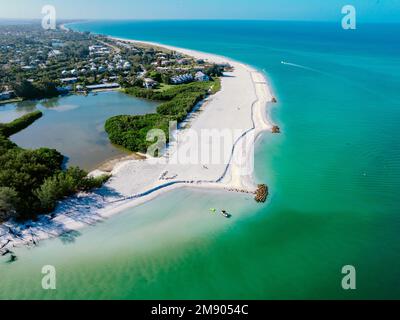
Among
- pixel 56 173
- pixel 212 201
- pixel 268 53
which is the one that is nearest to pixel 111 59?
pixel 268 53

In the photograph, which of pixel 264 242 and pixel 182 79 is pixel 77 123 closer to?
pixel 182 79

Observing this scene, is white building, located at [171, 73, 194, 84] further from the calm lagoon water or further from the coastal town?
the calm lagoon water

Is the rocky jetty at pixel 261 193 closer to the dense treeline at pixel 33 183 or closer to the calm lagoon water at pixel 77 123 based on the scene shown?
the dense treeline at pixel 33 183

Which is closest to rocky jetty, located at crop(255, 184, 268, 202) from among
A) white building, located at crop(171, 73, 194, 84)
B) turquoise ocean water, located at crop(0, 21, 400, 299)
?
turquoise ocean water, located at crop(0, 21, 400, 299)

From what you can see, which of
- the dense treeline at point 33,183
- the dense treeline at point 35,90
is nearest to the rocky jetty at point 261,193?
the dense treeline at point 33,183

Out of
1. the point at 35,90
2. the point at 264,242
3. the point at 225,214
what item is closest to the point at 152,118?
the point at 225,214
